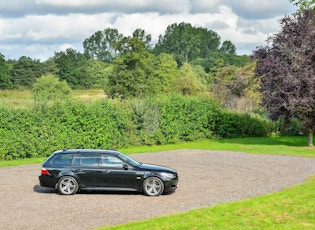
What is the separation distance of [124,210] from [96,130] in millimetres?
16092

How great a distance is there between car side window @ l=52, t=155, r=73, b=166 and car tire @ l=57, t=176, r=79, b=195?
1.80ft

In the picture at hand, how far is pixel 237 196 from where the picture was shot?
15.3 metres

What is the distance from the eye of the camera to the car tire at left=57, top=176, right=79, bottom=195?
1586 cm

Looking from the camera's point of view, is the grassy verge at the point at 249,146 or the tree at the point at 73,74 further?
the tree at the point at 73,74

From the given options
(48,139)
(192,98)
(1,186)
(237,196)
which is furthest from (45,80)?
(237,196)

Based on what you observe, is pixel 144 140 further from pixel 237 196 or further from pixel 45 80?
pixel 45 80

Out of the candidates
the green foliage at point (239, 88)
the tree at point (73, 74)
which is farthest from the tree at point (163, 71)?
the tree at point (73, 74)

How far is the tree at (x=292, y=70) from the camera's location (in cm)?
2883

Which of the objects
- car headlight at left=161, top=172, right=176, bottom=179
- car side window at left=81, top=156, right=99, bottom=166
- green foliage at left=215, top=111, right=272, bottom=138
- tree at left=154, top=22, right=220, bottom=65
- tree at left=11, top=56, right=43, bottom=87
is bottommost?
car headlight at left=161, top=172, right=176, bottom=179

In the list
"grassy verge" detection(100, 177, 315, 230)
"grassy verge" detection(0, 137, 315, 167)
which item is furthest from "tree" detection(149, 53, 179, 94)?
"grassy verge" detection(100, 177, 315, 230)

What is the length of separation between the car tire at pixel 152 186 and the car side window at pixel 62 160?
2825 millimetres

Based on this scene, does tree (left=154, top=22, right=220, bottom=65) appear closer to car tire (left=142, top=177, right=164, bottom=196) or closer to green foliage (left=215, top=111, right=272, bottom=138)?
green foliage (left=215, top=111, right=272, bottom=138)

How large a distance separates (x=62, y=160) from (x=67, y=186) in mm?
970

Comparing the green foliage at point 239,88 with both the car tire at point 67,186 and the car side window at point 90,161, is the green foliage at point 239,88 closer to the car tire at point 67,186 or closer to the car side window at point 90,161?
the car side window at point 90,161
